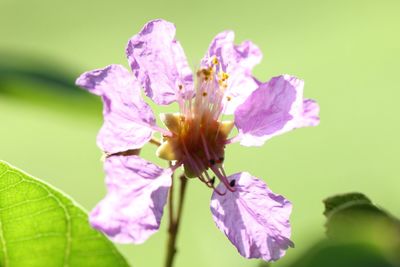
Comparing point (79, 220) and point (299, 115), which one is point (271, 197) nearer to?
point (299, 115)

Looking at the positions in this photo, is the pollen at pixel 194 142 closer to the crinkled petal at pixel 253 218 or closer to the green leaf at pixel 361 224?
the crinkled petal at pixel 253 218

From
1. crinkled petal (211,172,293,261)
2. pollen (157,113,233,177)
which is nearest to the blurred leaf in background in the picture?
crinkled petal (211,172,293,261)

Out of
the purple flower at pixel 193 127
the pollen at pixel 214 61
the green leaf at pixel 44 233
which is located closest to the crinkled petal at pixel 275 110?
the purple flower at pixel 193 127

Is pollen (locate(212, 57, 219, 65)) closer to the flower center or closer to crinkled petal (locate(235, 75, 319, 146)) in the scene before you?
the flower center

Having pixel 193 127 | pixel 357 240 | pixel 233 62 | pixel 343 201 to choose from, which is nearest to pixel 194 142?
pixel 193 127

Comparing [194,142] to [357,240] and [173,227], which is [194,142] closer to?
[173,227]

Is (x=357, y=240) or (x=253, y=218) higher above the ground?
(x=357, y=240)

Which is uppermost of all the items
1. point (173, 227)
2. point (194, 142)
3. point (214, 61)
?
point (214, 61)
